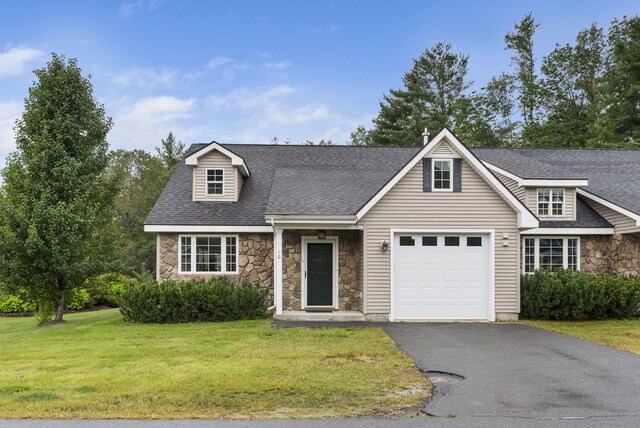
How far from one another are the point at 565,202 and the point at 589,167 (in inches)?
174

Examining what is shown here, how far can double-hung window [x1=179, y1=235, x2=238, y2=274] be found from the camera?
57.0 ft

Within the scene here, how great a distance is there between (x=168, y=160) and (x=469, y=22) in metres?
30.6

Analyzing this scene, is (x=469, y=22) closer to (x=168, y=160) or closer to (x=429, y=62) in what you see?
(x=429, y=62)

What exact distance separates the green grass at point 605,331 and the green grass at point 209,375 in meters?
4.57

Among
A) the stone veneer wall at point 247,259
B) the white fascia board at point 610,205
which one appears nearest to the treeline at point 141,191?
the stone veneer wall at point 247,259

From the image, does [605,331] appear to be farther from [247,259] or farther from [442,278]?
[247,259]

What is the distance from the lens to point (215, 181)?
1877cm

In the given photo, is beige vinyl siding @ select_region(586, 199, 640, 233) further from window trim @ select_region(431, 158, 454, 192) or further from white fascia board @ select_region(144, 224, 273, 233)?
white fascia board @ select_region(144, 224, 273, 233)

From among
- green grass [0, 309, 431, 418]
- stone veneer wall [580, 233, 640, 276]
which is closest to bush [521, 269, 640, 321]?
stone veneer wall [580, 233, 640, 276]

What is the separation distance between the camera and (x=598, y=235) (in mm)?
17688

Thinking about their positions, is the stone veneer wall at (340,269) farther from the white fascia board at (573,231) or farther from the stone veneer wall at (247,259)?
the white fascia board at (573,231)

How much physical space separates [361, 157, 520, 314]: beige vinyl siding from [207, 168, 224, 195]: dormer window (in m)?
5.84

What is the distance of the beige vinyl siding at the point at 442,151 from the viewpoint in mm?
15102

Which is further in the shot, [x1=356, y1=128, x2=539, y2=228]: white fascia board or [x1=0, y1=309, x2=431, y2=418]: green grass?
[x1=356, y1=128, x2=539, y2=228]: white fascia board
